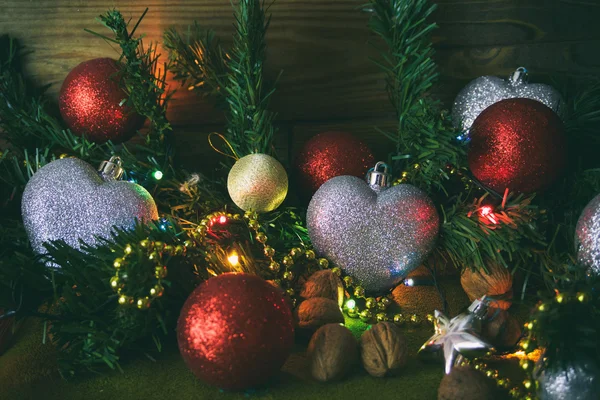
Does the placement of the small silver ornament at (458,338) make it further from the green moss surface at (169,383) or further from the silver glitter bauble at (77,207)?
the silver glitter bauble at (77,207)

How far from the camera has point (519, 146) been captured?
3.13 feet

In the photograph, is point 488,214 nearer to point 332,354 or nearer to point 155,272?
point 332,354

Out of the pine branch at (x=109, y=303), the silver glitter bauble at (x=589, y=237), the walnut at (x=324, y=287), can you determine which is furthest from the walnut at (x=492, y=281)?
the pine branch at (x=109, y=303)

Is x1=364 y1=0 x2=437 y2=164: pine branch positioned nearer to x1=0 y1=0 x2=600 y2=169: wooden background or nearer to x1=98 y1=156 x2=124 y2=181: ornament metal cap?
x1=0 y1=0 x2=600 y2=169: wooden background

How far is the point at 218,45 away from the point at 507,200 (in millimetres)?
599

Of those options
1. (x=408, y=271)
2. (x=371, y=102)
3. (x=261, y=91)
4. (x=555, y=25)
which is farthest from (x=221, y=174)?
(x=555, y=25)

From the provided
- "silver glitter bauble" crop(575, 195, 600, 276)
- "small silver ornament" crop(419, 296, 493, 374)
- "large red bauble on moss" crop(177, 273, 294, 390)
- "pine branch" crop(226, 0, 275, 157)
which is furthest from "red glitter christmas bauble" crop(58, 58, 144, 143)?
"silver glitter bauble" crop(575, 195, 600, 276)

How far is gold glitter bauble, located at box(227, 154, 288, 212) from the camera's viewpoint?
3.22 feet

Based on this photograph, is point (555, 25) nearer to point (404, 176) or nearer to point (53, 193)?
point (404, 176)

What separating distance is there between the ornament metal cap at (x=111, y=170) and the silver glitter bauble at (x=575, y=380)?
75 cm

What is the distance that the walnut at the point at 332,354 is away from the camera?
0.78 m

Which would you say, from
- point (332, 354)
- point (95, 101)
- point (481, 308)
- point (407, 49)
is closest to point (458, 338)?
point (481, 308)

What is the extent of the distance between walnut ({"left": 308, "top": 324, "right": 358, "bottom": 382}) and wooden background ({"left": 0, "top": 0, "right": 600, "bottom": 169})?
528mm

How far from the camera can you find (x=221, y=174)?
124cm
